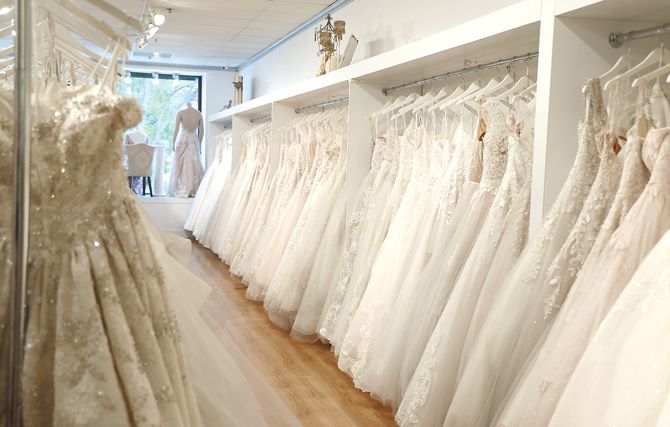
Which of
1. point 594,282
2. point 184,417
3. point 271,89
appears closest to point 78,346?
point 184,417

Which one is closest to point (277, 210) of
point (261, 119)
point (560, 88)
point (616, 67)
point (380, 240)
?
point (380, 240)

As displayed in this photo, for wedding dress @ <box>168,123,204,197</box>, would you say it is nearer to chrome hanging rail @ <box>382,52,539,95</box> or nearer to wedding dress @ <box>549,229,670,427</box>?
chrome hanging rail @ <box>382,52,539,95</box>

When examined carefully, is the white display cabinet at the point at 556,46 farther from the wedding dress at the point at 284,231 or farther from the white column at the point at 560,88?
the wedding dress at the point at 284,231

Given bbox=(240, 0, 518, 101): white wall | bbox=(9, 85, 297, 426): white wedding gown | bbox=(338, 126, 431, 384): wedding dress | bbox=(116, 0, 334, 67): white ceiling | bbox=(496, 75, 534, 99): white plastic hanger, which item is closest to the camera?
bbox=(9, 85, 297, 426): white wedding gown

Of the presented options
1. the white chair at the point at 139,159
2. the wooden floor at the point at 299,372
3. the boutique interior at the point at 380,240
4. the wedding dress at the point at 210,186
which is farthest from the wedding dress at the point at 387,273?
the white chair at the point at 139,159

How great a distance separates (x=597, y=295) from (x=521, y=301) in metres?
0.33

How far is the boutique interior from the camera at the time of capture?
1128 mm

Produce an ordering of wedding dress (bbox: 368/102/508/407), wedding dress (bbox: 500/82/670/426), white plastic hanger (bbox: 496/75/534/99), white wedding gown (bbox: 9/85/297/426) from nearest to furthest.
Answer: white wedding gown (bbox: 9/85/297/426) < wedding dress (bbox: 500/82/670/426) < wedding dress (bbox: 368/102/508/407) < white plastic hanger (bbox: 496/75/534/99)

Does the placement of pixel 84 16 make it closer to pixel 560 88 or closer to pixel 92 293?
pixel 92 293

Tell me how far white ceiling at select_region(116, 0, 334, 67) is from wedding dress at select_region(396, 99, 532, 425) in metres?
3.40

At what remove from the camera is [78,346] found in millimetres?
1101

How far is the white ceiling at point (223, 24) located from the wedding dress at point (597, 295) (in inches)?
169

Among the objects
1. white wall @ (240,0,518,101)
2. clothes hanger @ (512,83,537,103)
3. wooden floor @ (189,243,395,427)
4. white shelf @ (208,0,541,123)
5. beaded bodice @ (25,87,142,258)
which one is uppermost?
white wall @ (240,0,518,101)

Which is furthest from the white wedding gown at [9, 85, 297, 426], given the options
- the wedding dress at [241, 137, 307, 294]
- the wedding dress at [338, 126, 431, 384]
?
the wedding dress at [241, 137, 307, 294]
